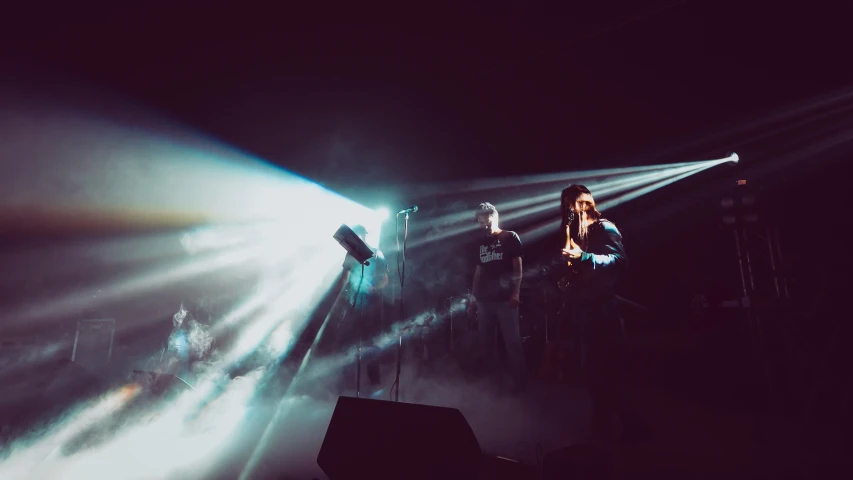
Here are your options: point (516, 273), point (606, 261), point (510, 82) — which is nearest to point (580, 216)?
point (606, 261)

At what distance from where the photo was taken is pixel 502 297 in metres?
4.10

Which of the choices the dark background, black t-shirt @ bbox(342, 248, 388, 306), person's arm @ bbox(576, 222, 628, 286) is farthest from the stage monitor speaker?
the dark background

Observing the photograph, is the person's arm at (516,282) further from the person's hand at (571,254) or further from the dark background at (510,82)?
the dark background at (510,82)

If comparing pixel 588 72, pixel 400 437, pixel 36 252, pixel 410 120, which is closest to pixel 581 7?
pixel 588 72

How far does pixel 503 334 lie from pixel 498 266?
2.47ft

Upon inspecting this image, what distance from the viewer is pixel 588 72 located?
5117 millimetres

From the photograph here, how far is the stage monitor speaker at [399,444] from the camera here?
1.60 metres

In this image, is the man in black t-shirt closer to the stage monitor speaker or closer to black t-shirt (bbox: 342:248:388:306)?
black t-shirt (bbox: 342:248:388:306)

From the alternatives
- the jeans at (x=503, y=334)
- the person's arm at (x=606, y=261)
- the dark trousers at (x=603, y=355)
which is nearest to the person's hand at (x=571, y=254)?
the person's arm at (x=606, y=261)

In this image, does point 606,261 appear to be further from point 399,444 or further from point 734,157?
point 734,157

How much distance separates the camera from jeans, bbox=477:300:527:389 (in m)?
3.91

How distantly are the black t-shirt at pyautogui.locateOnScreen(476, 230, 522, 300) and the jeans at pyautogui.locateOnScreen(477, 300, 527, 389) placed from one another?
0.11 metres

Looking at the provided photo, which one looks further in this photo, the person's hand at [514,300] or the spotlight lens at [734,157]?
the spotlight lens at [734,157]

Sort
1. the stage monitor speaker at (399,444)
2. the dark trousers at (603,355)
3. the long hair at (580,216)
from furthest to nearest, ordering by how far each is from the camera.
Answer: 1. the long hair at (580,216)
2. the dark trousers at (603,355)
3. the stage monitor speaker at (399,444)
